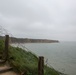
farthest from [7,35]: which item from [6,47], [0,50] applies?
[0,50]

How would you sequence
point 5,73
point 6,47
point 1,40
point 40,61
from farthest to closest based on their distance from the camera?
point 1,40, point 6,47, point 5,73, point 40,61

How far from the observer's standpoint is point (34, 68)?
7637mm

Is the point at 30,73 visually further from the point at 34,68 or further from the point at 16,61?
the point at 16,61

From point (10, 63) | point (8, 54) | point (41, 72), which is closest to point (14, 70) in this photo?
point (10, 63)

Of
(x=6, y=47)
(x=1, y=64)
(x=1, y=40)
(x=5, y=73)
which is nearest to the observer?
(x=5, y=73)

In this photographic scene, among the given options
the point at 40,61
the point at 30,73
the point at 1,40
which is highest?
the point at 1,40

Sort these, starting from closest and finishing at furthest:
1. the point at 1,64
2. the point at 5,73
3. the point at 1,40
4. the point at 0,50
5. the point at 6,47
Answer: the point at 5,73
the point at 1,64
the point at 6,47
the point at 0,50
the point at 1,40

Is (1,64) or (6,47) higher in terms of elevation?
(6,47)

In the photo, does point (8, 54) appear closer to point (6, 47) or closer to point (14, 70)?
point (6, 47)

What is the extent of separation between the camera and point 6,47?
26.1ft

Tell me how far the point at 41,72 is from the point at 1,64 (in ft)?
6.16

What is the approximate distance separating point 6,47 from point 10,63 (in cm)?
75

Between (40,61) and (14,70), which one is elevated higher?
(40,61)

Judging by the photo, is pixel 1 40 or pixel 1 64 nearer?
pixel 1 64
